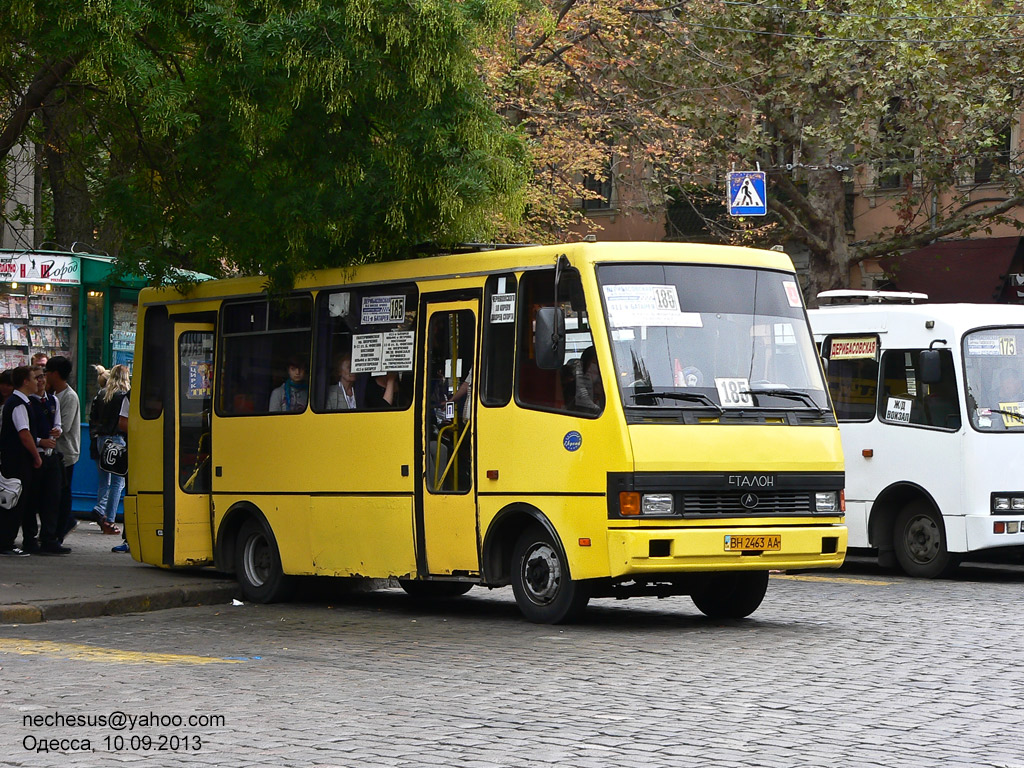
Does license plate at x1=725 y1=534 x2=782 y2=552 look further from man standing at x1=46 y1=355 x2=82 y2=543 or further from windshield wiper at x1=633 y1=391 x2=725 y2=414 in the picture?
man standing at x1=46 y1=355 x2=82 y2=543

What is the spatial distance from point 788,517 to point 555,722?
4344 mm

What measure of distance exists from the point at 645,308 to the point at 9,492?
7.43 meters

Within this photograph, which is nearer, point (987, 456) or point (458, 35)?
point (458, 35)

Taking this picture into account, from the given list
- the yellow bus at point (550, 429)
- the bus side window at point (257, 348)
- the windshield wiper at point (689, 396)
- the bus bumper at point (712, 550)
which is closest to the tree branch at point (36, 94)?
the bus side window at point (257, 348)

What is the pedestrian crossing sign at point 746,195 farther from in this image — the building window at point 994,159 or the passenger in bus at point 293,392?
the passenger in bus at point 293,392

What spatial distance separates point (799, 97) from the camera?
2992 centimetres

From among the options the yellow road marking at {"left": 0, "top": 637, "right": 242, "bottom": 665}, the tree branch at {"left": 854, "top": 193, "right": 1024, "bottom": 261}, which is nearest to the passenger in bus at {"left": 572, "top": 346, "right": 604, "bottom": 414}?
the yellow road marking at {"left": 0, "top": 637, "right": 242, "bottom": 665}

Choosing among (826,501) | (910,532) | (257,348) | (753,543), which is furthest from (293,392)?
(910,532)

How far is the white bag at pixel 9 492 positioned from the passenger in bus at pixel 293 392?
3.51 meters

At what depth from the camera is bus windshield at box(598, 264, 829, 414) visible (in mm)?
11508

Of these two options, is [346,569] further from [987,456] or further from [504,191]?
[987,456]

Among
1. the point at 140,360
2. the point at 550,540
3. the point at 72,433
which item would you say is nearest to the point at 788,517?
the point at 550,540

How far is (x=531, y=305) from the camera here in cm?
1206

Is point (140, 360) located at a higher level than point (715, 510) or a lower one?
higher
